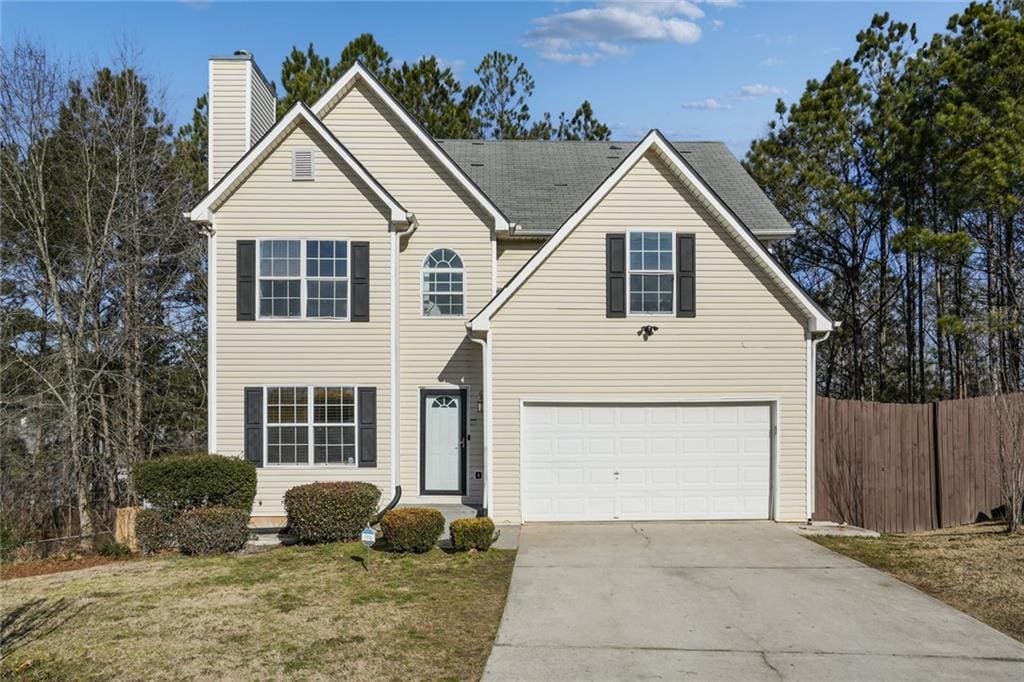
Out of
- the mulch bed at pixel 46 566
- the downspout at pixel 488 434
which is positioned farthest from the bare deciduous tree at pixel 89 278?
the downspout at pixel 488 434

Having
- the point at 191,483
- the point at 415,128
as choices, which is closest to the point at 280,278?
the point at 415,128

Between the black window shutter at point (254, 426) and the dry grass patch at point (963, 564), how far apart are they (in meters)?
9.99

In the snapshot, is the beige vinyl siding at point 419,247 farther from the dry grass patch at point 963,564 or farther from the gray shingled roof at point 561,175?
the dry grass patch at point 963,564

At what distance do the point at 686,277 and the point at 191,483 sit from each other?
932 cm

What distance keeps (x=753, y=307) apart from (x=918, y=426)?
395 centimetres

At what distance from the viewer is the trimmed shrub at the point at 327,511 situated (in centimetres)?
1362

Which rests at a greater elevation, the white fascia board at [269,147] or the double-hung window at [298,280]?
the white fascia board at [269,147]

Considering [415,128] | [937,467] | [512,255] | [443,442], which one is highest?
[415,128]

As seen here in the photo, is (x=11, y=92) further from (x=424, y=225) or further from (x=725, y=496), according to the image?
(x=725, y=496)

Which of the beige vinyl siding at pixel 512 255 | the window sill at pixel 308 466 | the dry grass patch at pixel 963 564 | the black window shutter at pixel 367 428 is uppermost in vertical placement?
the beige vinyl siding at pixel 512 255

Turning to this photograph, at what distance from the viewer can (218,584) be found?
11.2 meters

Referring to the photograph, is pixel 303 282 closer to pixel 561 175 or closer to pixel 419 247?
pixel 419 247

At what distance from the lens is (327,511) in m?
13.6

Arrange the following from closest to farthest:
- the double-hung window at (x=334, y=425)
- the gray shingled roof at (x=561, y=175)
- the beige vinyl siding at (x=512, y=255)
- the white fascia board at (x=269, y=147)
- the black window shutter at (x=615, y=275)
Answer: the black window shutter at (x=615, y=275)
the white fascia board at (x=269, y=147)
the double-hung window at (x=334, y=425)
the beige vinyl siding at (x=512, y=255)
the gray shingled roof at (x=561, y=175)
